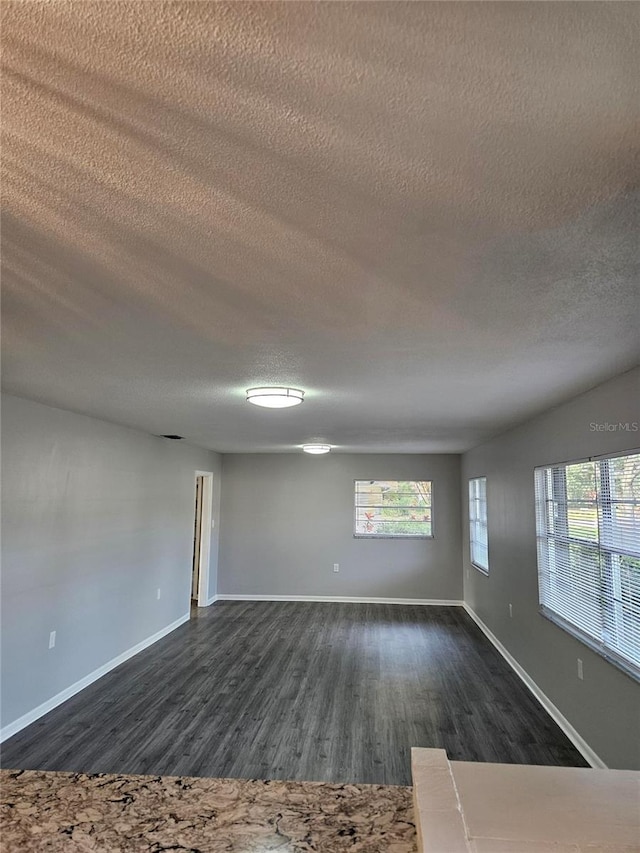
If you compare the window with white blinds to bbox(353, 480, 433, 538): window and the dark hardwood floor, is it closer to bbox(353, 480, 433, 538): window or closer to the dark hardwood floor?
the dark hardwood floor

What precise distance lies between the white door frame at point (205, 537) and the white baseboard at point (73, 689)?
1.47 metres

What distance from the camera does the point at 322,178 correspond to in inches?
42.1

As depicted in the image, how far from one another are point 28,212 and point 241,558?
746 cm

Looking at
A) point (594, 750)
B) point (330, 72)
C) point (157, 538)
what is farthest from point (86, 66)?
point (157, 538)

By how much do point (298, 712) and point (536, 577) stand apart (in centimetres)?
231

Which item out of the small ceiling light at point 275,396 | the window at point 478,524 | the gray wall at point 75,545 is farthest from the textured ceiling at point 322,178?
the window at point 478,524

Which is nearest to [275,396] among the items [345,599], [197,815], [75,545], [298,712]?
[197,815]

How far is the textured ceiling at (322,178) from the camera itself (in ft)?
2.43

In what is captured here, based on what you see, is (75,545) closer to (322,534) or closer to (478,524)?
(322,534)

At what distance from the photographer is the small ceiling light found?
3088mm

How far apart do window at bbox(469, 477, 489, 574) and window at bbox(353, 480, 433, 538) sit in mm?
917

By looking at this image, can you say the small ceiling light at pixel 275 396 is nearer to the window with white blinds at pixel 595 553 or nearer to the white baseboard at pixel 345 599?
the window with white blinds at pixel 595 553

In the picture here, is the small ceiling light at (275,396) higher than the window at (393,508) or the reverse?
higher

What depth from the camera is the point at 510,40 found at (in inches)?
29.0
